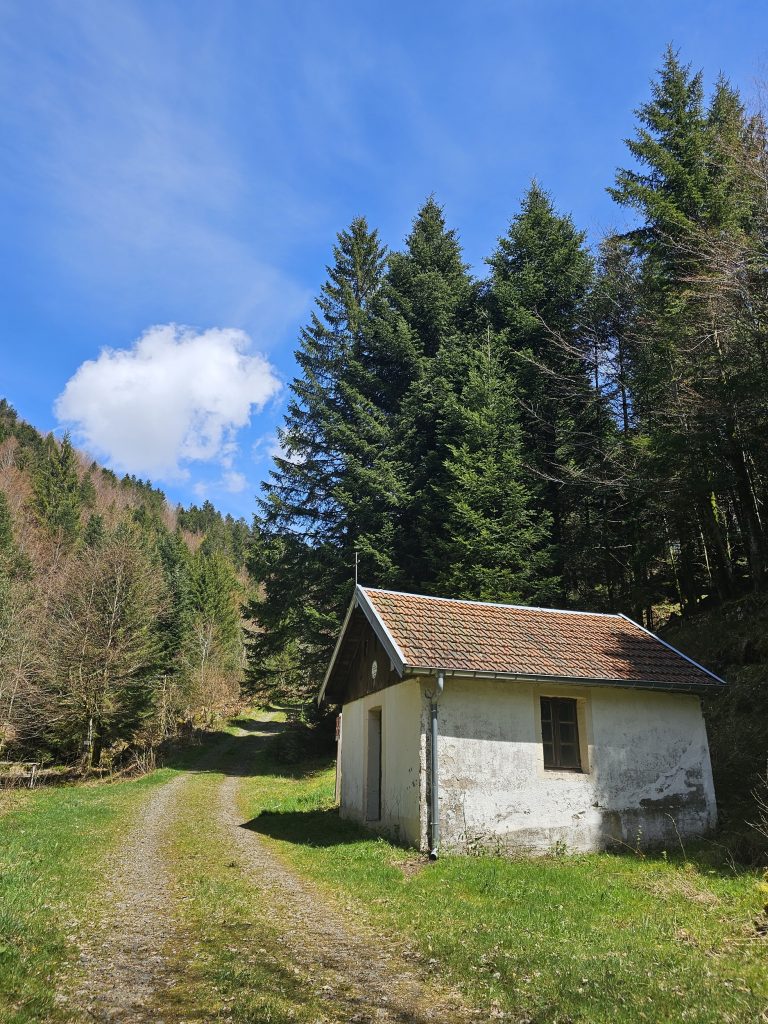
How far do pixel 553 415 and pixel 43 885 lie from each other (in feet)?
79.8

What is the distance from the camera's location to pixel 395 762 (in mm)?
12383

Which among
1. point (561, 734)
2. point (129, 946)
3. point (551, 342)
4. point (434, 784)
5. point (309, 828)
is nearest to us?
point (129, 946)

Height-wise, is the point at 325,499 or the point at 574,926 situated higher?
the point at 325,499

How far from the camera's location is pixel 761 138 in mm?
15609

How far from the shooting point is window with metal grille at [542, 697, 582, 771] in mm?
12148

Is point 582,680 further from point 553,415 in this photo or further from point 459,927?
point 553,415

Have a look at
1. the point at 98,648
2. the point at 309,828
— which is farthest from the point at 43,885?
the point at 98,648

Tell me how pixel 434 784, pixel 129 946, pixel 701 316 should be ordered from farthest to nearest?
1. pixel 701 316
2. pixel 434 784
3. pixel 129 946

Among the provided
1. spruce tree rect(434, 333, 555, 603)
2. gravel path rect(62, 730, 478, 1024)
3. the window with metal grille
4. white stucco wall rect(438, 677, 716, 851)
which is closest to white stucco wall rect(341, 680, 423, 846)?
white stucco wall rect(438, 677, 716, 851)

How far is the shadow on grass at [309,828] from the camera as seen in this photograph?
12.8 metres

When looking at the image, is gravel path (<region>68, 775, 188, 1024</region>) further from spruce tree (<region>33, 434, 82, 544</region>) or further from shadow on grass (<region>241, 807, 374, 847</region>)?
spruce tree (<region>33, 434, 82, 544</region>)

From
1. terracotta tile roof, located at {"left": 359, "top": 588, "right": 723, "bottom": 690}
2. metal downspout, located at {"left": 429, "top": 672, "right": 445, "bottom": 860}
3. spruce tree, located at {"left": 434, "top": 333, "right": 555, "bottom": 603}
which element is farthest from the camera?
spruce tree, located at {"left": 434, "top": 333, "right": 555, "bottom": 603}

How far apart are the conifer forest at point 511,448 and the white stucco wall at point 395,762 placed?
805 centimetres

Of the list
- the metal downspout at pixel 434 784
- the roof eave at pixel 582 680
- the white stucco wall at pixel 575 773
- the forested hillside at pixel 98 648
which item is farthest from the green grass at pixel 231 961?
the forested hillside at pixel 98 648
